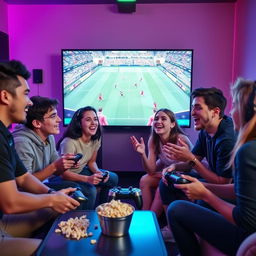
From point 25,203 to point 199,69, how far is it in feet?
10.6

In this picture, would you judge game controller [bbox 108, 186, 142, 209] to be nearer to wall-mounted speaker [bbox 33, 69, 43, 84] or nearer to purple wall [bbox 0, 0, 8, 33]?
wall-mounted speaker [bbox 33, 69, 43, 84]

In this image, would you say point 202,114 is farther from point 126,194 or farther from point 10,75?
point 10,75

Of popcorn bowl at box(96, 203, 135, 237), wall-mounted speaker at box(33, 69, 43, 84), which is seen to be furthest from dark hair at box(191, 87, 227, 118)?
wall-mounted speaker at box(33, 69, 43, 84)

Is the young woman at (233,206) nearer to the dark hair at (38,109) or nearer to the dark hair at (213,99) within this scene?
the dark hair at (213,99)

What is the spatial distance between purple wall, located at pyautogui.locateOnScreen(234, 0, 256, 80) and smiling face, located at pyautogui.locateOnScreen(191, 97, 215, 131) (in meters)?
1.46

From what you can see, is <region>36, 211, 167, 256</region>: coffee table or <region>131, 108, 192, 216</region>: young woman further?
<region>131, 108, 192, 216</region>: young woman

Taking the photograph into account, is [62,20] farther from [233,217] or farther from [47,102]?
[233,217]

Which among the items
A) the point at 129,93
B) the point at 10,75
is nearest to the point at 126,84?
the point at 129,93

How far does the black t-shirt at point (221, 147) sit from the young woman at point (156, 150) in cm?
38

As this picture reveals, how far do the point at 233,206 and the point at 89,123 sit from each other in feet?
5.15

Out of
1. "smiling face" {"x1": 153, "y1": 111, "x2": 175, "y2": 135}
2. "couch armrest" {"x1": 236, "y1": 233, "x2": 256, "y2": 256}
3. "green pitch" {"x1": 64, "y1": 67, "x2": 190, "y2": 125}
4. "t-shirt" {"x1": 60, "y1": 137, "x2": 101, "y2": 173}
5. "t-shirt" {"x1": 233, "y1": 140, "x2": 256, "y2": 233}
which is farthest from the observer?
"green pitch" {"x1": 64, "y1": 67, "x2": 190, "y2": 125}

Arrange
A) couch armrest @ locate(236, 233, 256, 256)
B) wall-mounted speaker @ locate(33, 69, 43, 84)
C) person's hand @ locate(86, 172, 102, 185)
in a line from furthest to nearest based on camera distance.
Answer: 1. wall-mounted speaker @ locate(33, 69, 43, 84)
2. person's hand @ locate(86, 172, 102, 185)
3. couch armrest @ locate(236, 233, 256, 256)

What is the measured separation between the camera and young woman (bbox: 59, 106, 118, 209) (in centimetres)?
254

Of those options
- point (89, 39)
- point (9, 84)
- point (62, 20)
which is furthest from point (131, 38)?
point (9, 84)
